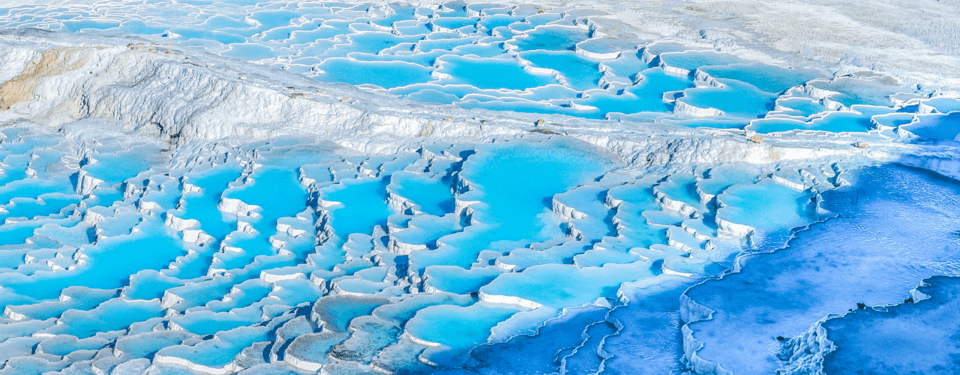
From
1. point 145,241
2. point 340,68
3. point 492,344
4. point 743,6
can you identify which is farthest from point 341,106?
point 743,6

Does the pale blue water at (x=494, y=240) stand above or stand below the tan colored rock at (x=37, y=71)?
below

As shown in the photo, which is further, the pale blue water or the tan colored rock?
the tan colored rock

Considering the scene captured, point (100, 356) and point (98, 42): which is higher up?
point (98, 42)

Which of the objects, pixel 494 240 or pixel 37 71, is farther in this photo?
pixel 37 71

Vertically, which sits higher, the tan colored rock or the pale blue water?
the tan colored rock

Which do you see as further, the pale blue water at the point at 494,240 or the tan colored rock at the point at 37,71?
the tan colored rock at the point at 37,71

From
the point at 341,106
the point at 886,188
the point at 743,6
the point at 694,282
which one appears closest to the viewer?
the point at 694,282

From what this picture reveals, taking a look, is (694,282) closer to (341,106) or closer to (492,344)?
(492,344)

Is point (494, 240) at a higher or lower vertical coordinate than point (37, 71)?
lower

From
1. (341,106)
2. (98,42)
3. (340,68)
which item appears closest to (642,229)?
(341,106)

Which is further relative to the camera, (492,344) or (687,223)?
(687,223)

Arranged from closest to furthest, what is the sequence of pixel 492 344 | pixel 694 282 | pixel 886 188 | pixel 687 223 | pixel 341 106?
pixel 492 344 → pixel 694 282 → pixel 687 223 → pixel 886 188 → pixel 341 106
